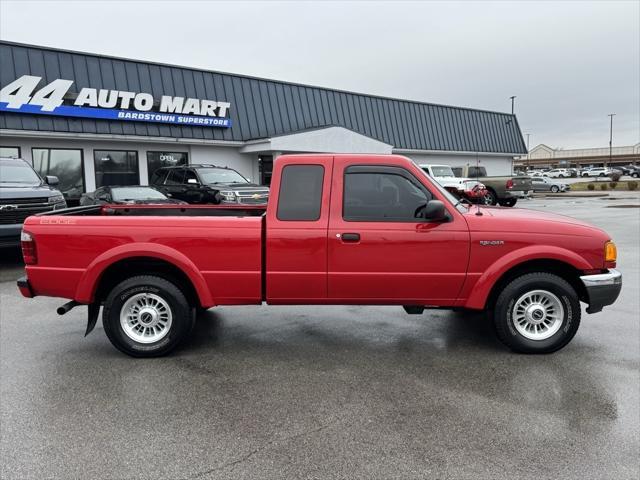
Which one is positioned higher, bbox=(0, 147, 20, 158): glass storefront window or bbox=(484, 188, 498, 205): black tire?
bbox=(0, 147, 20, 158): glass storefront window

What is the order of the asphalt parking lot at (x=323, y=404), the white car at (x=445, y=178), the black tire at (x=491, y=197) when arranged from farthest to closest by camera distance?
the black tire at (x=491, y=197) < the white car at (x=445, y=178) < the asphalt parking lot at (x=323, y=404)

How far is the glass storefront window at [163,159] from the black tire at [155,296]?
54.4 feet

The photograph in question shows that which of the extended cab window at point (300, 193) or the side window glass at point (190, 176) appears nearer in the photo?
the extended cab window at point (300, 193)

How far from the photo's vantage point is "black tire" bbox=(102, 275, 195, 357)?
15.3 feet

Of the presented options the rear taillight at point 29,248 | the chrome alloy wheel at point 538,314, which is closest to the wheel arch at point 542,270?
the chrome alloy wheel at point 538,314

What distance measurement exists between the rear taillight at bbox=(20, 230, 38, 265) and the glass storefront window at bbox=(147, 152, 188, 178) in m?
16.3

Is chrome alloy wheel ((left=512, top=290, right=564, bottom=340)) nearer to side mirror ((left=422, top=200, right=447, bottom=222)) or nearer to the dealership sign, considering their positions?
side mirror ((left=422, top=200, right=447, bottom=222))

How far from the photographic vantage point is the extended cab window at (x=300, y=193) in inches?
184

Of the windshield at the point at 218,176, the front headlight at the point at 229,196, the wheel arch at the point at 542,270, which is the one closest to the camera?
the wheel arch at the point at 542,270

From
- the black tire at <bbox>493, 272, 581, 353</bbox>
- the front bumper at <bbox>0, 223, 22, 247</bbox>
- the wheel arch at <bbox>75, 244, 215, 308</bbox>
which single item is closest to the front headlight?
the front bumper at <bbox>0, 223, 22, 247</bbox>

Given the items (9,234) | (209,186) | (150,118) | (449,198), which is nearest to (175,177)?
(209,186)

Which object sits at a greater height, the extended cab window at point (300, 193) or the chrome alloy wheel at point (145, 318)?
the extended cab window at point (300, 193)

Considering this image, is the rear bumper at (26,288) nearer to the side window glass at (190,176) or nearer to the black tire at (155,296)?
the black tire at (155,296)

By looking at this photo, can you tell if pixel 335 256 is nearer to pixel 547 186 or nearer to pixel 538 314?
pixel 538 314
